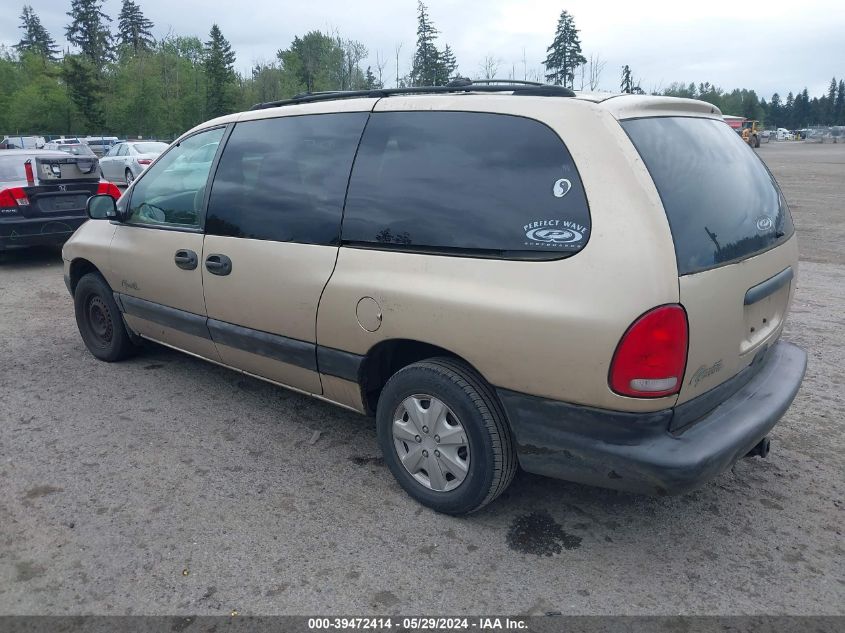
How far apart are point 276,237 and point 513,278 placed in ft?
4.93

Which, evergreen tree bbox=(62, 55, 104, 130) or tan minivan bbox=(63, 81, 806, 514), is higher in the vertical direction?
evergreen tree bbox=(62, 55, 104, 130)

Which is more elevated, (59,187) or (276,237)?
(59,187)

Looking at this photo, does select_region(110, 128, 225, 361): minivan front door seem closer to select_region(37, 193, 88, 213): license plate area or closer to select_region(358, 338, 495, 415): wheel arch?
select_region(358, 338, 495, 415): wheel arch

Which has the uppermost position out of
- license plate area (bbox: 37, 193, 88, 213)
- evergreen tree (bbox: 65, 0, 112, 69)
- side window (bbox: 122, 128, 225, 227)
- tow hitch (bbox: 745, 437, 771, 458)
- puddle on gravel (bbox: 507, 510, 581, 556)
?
evergreen tree (bbox: 65, 0, 112, 69)

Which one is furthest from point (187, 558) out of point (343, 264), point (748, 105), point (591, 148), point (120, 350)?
point (748, 105)

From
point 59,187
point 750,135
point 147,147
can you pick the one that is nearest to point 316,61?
point 750,135

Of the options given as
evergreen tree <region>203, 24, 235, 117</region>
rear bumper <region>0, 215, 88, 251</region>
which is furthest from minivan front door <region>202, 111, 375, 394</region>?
evergreen tree <region>203, 24, 235, 117</region>

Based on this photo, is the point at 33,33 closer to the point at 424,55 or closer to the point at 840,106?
the point at 424,55

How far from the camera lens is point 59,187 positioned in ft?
29.4

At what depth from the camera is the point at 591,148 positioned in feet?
8.49

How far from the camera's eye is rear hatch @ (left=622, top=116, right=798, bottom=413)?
2.52m

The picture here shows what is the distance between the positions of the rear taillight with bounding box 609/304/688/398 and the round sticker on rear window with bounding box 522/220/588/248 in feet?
1.28

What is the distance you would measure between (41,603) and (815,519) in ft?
10.8

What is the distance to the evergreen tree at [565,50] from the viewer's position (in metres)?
48.9
